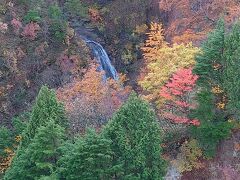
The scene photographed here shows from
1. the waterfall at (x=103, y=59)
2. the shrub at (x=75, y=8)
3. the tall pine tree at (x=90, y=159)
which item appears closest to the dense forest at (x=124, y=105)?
the tall pine tree at (x=90, y=159)

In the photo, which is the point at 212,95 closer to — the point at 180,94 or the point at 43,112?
the point at 180,94

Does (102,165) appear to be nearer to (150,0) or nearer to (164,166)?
(164,166)

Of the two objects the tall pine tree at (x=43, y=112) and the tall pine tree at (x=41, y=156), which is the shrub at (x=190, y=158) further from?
the tall pine tree at (x=43, y=112)

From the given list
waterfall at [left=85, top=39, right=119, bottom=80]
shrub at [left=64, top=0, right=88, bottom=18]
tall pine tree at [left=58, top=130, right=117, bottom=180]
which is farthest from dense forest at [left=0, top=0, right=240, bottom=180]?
shrub at [left=64, top=0, right=88, bottom=18]

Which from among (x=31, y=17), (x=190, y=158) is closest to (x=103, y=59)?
(x=31, y=17)

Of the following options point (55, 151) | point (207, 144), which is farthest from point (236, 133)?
point (55, 151)
